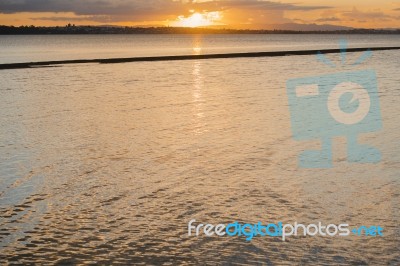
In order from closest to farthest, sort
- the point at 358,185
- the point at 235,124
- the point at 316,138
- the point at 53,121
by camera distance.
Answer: the point at 358,185, the point at 316,138, the point at 235,124, the point at 53,121

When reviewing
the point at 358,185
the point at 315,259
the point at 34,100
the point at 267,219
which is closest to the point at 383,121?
the point at 358,185

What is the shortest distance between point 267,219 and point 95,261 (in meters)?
2.96

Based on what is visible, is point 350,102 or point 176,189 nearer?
point 176,189

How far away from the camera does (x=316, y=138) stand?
1541 centimetres

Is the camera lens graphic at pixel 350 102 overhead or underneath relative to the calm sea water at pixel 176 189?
overhead

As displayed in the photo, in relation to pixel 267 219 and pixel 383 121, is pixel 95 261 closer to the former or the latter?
pixel 267 219

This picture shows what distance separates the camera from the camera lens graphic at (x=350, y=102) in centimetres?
1934

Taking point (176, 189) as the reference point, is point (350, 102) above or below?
above

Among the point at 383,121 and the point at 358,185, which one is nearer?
the point at 358,185

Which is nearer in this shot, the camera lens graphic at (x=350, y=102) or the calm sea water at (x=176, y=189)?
the calm sea water at (x=176, y=189)

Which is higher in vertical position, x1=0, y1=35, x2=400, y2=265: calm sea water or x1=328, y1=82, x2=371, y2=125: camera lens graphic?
x1=328, y1=82, x2=371, y2=125: camera lens graphic

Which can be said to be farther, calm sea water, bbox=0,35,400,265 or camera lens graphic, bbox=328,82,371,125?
camera lens graphic, bbox=328,82,371,125

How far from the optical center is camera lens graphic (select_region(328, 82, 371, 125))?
1934 cm

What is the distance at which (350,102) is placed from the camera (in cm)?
2405
